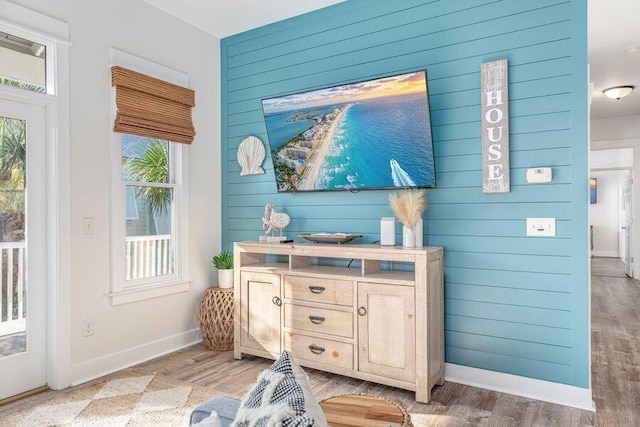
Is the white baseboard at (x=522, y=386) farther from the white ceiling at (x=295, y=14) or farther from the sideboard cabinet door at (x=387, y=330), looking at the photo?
the white ceiling at (x=295, y=14)

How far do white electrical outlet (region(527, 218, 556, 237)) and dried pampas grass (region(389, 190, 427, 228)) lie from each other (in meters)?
0.68

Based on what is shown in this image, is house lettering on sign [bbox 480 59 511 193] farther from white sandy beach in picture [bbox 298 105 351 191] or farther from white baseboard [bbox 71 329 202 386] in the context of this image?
white baseboard [bbox 71 329 202 386]

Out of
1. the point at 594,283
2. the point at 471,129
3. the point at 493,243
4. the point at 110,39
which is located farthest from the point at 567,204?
the point at 594,283

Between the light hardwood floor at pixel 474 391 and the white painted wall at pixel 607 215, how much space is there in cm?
786

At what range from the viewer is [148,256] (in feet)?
11.5

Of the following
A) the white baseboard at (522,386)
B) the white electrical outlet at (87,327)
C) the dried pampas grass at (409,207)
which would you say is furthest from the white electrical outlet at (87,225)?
the white baseboard at (522,386)

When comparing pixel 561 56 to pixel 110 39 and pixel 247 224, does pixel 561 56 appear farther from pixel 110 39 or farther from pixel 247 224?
pixel 110 39

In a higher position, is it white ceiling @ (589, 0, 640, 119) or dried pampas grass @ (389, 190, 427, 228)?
white ceiling @ (589, 0, 640, 119)

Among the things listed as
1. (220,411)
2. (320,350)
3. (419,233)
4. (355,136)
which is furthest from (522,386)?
(220,411)

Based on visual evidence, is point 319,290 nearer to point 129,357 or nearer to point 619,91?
point 129,357

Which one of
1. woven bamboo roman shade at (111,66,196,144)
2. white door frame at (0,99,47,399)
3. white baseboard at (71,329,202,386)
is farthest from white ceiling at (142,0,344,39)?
white baseboard at (71,329,202,386)

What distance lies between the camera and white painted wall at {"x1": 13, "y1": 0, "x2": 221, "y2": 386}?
→ 295 centimetres

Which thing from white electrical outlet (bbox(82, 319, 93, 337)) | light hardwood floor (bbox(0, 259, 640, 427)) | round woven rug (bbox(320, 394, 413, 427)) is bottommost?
light hardwood floor (bbox(0, 259, 640, 427))

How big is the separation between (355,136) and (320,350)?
156 centimetres
